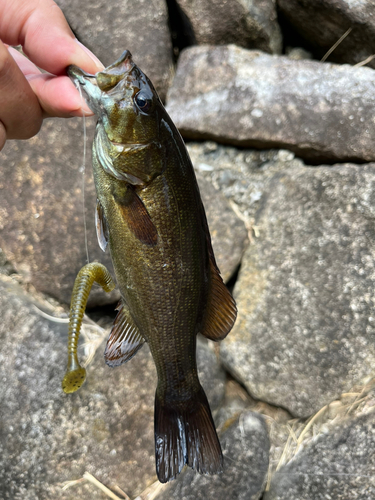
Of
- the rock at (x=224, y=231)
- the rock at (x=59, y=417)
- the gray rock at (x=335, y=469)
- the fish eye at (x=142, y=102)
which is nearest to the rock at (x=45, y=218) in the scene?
the rock at (x=59, y=417)

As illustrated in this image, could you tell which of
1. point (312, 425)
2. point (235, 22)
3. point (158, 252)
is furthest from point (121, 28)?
point (312, 425)

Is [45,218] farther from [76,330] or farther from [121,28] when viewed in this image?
[121,28]

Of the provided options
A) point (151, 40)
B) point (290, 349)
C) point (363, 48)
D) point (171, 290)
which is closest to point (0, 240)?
point (171, 290)

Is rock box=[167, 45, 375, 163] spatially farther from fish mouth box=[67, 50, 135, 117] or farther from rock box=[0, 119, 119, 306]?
fish mouth box=[67, 50, 135, 117]

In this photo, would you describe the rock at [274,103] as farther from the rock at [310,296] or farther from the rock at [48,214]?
the rock at [48,214]

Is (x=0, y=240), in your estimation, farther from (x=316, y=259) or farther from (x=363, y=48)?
(x=363, y=48)
